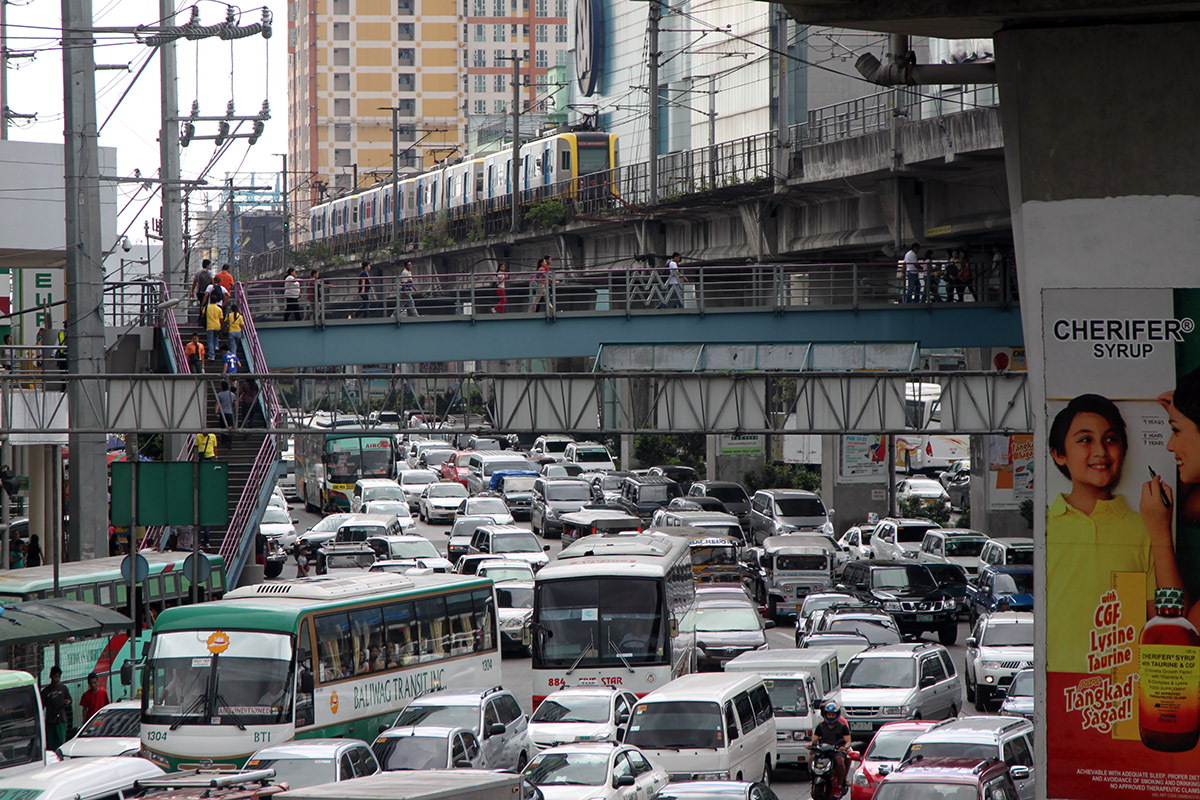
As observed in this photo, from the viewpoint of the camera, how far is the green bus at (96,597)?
21.8 metres

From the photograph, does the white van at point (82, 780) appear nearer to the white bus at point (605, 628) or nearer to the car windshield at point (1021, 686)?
Result: the white bus at point (605, 628)

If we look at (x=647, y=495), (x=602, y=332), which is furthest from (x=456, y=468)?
(x=602, y=332)

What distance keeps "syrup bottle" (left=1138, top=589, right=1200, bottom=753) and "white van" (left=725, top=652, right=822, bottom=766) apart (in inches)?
391

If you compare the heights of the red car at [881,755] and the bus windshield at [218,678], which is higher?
the bus windshield at [218,678]

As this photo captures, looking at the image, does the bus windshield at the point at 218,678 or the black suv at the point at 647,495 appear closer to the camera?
the bus windshield at the point at 218,678

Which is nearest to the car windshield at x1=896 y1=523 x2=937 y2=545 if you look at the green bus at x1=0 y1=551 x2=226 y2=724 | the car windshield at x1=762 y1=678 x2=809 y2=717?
the green bus at x1=0 y1=551 x2=226 y2=724

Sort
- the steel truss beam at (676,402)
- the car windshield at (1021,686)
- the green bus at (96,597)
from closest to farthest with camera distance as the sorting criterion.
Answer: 1. the car windshield at (1021,686)
2. the green bus at (96,597)
3. the steel truss beam at (676,402)

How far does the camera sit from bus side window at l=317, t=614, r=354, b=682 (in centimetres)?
1973

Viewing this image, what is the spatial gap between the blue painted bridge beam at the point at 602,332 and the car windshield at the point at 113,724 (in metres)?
14.9

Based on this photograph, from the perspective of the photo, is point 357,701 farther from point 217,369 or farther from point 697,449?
point 697,449

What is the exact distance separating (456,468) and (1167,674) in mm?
52792

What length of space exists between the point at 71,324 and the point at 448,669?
827 cm

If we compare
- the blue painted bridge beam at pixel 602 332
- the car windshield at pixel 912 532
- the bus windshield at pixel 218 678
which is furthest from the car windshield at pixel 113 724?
the car windshield at pixel 912 532

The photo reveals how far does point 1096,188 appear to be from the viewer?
33.0 feet
